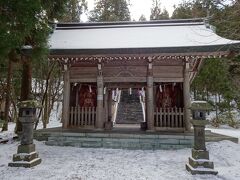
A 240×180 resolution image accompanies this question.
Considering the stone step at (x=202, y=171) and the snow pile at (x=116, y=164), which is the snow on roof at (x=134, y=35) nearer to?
the snow pile at (x=116, y=164)

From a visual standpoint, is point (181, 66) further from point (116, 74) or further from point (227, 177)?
point (227, 177)

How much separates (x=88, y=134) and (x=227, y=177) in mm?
5476

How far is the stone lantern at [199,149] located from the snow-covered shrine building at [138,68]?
11.2 ft

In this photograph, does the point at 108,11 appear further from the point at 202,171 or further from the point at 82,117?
the point at 202,171

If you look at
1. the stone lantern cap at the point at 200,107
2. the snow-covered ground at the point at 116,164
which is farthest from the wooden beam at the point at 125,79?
the stone lantern cap at the point at 200,107

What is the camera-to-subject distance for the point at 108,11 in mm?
34406

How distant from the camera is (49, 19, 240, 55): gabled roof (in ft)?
32.6

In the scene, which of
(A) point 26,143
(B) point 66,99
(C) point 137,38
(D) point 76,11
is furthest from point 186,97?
(D) point 76,11

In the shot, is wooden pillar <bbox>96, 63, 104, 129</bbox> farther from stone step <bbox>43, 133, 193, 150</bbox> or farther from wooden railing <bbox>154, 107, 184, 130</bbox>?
wooden railing <bbox>154, 107, 184, 130</bbox>

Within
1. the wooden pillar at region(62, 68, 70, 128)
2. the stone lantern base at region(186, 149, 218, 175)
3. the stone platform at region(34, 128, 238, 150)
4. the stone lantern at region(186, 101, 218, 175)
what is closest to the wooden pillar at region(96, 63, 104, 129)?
the stone platform at region(34, 128, 238, 150)

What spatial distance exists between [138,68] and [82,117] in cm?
354

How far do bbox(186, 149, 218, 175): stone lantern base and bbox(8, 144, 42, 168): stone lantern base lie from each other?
447cm

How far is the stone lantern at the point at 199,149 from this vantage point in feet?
21.0

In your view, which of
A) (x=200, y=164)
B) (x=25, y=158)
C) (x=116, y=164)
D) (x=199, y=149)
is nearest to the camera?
(x=200, y=164)
